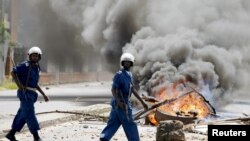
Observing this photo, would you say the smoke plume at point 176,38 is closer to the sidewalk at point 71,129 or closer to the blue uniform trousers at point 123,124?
the sidewalk at point 71,129

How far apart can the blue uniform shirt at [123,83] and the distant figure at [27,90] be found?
1.56 m

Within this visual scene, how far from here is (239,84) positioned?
18.5 meters

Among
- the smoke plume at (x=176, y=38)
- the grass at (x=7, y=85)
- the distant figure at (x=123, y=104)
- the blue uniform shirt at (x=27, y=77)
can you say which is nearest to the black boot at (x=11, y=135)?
the blue uniform shirt at (x=27, y=77)

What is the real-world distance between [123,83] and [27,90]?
1.73m

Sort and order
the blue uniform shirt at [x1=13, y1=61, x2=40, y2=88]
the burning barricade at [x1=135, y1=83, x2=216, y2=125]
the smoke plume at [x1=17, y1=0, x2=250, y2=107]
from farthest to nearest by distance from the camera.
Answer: the smoke plume at [x1=17, y1=0, x2=250, y2=107], the burning barricade at [x1=135, y1=83, x2=216, y2=125], the blue uniform shirt at [x1=13, y1=61, x2=40, y2=88]

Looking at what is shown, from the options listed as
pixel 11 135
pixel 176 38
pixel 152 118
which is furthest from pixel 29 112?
pixel 176 38

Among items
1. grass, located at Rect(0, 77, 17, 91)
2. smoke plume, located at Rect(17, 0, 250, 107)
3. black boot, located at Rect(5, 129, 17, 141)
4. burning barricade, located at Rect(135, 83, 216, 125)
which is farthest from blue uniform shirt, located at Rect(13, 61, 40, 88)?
grass, located at Rect(0, 77, 17, 91)

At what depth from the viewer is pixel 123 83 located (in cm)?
739

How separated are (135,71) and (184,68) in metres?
2.09

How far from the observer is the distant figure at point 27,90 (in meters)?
8.19

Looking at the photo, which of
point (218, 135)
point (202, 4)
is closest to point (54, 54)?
point (202, 4)

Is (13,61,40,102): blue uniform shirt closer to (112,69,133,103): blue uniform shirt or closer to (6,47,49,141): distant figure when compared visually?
(6,47,49,141): distant figure

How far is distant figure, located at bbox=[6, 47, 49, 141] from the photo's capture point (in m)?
8.19

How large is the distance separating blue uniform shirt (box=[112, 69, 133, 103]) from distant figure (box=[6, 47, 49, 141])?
5.13 feet
